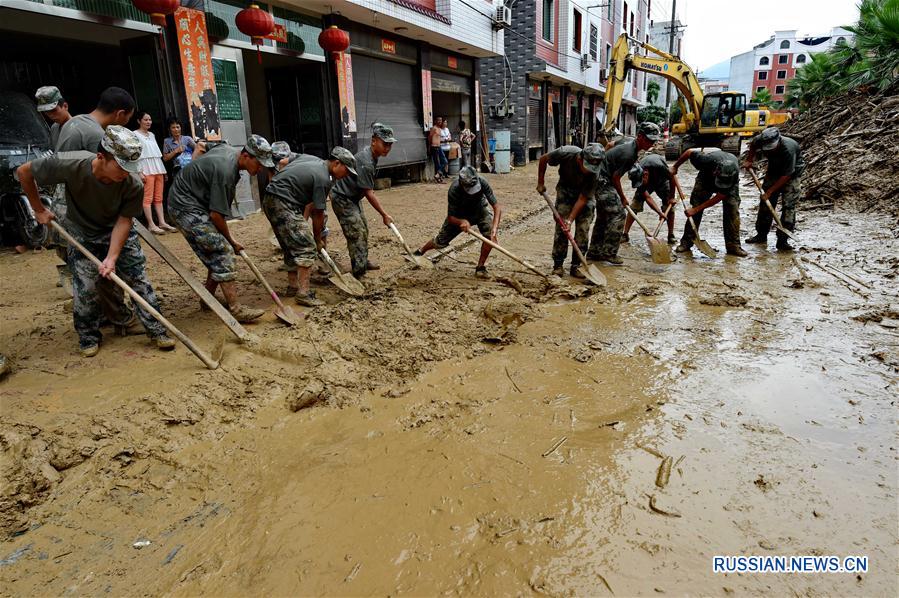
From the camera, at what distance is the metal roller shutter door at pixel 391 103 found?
1029cm

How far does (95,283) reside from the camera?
10.3 ft

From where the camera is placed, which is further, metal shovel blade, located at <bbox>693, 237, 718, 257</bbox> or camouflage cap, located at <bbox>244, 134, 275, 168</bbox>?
metal shovel blade, located at <bbox>693, 237, 718, 257</bbox>

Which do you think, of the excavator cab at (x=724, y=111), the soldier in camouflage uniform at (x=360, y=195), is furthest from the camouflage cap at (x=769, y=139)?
the excavator cab at (x=724, y=111)

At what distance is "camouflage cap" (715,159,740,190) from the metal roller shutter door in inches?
274

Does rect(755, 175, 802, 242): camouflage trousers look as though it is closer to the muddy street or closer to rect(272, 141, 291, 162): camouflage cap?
the muddy street

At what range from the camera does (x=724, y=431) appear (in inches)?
98.8

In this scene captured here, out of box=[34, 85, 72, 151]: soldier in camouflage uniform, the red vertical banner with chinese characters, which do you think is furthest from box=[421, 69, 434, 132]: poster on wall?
box=[34, 85, 72, 151]: soldier in camouflage uniform

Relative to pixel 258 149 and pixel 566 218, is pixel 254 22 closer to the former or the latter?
pixel 258 149

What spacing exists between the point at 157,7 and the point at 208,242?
3652mm

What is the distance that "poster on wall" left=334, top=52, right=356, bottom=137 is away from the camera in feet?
30.7

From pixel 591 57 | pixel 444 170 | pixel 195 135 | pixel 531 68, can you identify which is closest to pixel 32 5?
pixel 195 135

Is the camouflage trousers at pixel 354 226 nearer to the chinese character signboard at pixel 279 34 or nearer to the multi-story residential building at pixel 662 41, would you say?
the chinese character signboard at pixel 279 34

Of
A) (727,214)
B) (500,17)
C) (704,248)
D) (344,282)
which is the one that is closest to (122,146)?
(344,282)

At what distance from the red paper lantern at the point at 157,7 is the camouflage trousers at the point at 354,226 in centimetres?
310
